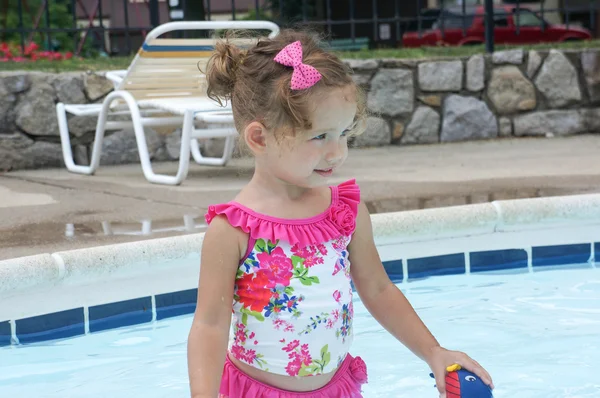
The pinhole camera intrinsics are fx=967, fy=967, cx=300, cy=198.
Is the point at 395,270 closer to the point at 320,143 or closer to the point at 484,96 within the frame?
the point at 320,143

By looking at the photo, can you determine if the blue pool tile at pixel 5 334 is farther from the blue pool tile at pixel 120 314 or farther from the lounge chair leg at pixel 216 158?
the lounge chair leg at pixel 216 158

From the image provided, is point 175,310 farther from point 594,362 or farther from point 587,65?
point 587,65

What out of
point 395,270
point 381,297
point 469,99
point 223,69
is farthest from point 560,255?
point 469,99

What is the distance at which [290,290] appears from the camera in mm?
1880

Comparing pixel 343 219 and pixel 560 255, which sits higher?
pixel 343 219

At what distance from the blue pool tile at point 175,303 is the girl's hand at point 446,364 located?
1.85m

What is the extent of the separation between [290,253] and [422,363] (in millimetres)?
1437

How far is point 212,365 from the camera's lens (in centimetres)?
176

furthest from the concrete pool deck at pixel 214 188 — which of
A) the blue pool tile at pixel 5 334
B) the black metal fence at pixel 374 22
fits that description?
the black metal fence at pixel 374 22

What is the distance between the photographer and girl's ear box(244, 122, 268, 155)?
1814mm

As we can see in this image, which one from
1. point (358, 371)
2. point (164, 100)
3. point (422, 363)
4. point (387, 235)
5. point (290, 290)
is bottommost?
point (422, 363)

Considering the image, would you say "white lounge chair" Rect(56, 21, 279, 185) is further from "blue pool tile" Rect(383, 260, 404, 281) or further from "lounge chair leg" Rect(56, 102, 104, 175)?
"blue pool tile" Rect(383, 260, 404, 281)

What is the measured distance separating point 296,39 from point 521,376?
1.60m

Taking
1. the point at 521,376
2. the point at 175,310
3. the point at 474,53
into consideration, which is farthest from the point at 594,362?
the point at 474,53
